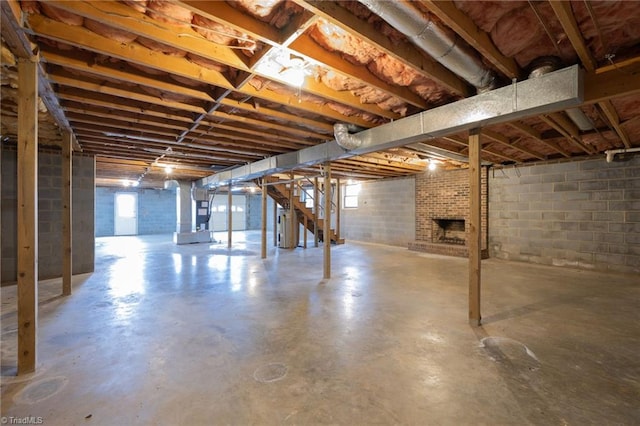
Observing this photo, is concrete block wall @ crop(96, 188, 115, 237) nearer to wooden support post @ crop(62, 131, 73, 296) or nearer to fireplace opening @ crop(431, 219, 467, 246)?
wooden support post @ crop(62, 131, 73, 296)

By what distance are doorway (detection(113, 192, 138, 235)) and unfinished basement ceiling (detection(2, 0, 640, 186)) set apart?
9.44m

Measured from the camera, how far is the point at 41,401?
165cm

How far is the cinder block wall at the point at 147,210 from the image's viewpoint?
38.6 feet

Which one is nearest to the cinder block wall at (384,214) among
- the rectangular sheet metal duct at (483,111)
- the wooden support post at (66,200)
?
the rectangular sheet metal duct at (483,111)

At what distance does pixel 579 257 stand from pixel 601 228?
0.63 m

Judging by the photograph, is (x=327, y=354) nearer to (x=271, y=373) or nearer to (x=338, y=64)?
(x=271, y=373)

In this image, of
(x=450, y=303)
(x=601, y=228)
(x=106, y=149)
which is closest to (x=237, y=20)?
(x=450, y=303)

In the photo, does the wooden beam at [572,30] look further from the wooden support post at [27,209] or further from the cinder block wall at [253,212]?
the cinder block wall at [253,212]

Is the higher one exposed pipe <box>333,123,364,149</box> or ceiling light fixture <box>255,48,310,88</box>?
→ ceiling light fixture <box>255,48,310,88</box>

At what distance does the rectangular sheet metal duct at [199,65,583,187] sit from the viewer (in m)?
2.15

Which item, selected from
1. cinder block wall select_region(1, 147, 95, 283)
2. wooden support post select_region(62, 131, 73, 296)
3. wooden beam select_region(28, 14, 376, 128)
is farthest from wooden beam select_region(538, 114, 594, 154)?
cinder block wall select_region(1, 147, 95, 283)

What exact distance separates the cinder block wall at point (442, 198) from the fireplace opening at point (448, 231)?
6.6 inches

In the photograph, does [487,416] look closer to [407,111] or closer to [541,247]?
[407,111]

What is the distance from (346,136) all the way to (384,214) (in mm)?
5715
